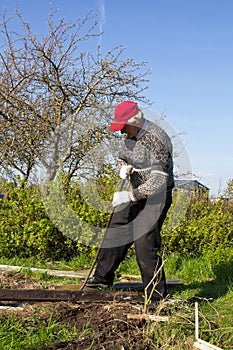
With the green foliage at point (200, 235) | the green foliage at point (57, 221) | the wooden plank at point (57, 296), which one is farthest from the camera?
the green foliage at point (200, 235)

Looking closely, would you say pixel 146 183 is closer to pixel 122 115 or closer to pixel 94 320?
pixel 122 115

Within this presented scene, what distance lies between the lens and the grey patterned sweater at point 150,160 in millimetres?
3924

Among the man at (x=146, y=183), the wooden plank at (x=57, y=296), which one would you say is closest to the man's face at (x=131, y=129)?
the man at (x=146, y=183)

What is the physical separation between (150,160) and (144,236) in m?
0.65

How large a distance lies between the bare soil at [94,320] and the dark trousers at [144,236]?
342mm

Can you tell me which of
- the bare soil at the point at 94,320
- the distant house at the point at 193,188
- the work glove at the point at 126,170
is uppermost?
the distant house at the point at 193,188

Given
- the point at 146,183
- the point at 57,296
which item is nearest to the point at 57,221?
the point at 57,296

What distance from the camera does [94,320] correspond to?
3.42m

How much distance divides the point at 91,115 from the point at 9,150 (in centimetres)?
181

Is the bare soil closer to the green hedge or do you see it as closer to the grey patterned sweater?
the grey patterned sweater

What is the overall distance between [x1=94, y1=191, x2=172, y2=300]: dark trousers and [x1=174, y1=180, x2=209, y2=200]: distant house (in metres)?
2.68

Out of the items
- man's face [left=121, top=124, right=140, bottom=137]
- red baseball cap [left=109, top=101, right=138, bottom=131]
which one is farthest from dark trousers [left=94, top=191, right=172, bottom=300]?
red baseball cap [left=109, top=101, right=138, bottom=131]

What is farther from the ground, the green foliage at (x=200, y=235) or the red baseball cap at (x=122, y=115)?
the red baseball cap at (x=122, y=115)

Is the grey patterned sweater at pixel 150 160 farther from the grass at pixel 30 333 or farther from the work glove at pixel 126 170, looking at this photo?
the grass at pixel 30 333
